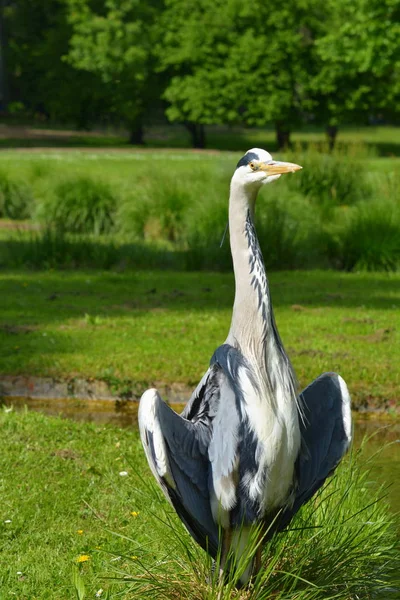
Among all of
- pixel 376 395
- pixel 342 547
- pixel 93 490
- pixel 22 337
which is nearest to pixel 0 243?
pixel 22 337

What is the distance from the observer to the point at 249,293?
12.8 ft

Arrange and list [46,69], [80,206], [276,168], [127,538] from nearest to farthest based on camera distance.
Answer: [276,168] → [127,538] → [80,206] → [46,69]

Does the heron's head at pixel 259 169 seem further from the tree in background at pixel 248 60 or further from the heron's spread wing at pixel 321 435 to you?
the tree in background at pixel 248 60

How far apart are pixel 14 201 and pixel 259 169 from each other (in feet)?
54.3

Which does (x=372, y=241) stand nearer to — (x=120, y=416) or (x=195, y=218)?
(x=195, y=218)

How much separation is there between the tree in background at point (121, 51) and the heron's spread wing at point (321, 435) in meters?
40.3

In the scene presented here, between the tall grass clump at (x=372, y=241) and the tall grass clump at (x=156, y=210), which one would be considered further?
the tall grass clump at (x=156, y=210)

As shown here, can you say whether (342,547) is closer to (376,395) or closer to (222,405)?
(222,405)

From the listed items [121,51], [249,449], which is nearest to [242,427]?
[249,449]

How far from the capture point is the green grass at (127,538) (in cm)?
425

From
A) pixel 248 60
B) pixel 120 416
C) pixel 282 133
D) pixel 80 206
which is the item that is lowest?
pixel 282 133

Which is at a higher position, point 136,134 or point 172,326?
point 172,326

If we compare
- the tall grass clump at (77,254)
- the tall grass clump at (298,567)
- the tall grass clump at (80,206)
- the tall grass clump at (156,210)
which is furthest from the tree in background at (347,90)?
the tall grass clump at (298,567)

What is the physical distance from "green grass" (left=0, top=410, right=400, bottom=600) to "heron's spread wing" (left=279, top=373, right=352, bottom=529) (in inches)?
8.3
